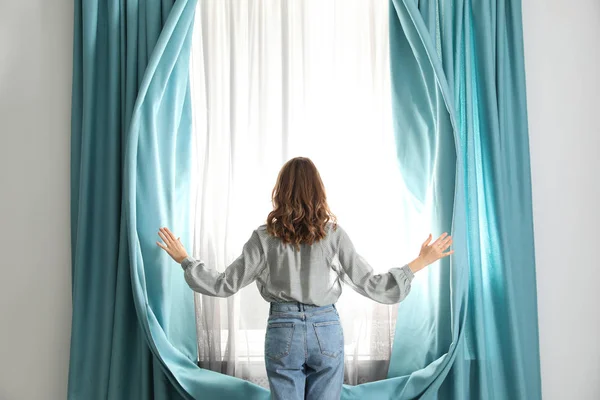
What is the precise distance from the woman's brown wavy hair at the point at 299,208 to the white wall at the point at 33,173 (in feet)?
3.53

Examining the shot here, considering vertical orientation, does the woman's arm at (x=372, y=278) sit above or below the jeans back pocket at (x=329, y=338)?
above

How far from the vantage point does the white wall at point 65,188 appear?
225 centimetres

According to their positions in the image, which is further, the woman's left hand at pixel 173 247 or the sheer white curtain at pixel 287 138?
the sheer white curtain at pixel 287 138

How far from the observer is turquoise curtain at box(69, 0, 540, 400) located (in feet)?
6.75

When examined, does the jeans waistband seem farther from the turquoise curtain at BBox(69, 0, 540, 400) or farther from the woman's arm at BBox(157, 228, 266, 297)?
the turquoise curtain at BBox(69, 0, 540, 400)

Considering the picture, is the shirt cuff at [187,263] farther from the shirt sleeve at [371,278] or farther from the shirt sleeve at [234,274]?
the shirt sleeve at [371,278]

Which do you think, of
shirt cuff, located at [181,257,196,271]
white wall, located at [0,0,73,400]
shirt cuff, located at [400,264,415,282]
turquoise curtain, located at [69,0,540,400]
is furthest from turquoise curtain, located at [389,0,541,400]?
white wall, located at [0,0,73,400]

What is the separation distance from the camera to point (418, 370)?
207cm

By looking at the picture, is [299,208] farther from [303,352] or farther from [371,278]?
[303,352]

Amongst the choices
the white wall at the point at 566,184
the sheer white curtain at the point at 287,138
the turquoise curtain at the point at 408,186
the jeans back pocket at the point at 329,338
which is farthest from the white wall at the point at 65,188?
the jeans back pocket at the point at 329,338

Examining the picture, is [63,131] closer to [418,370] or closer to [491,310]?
[418,370]

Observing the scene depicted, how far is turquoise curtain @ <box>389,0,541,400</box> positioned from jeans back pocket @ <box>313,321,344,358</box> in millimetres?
453

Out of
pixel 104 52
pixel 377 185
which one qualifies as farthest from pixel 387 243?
pixel 104 52

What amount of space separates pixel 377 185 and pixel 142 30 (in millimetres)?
1155
